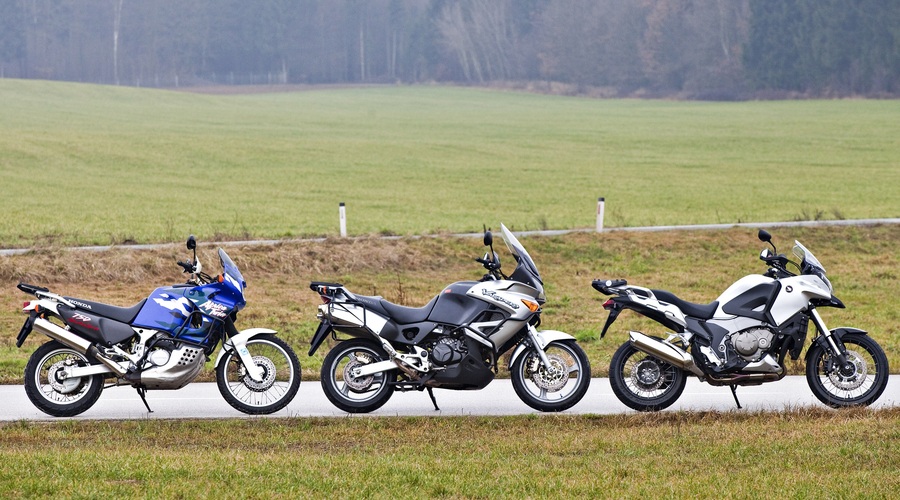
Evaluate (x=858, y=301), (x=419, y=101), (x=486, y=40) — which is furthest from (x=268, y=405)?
(x=486, y=40)

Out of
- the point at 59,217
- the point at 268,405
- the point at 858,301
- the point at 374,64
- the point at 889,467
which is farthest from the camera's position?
the point at 374,64

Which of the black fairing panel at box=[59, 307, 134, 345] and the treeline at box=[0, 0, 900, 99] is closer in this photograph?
the black fairing panel at box=[59, 307, 134, 345]

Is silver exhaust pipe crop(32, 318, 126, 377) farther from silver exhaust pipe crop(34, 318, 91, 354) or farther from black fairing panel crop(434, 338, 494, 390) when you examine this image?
black fairing panel crop(434, 338, 494, 390)

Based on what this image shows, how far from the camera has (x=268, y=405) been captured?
944cm

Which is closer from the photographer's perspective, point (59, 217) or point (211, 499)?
point (211, 499)

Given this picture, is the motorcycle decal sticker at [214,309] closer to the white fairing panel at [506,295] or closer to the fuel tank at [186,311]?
the fuel tank at [186,311]

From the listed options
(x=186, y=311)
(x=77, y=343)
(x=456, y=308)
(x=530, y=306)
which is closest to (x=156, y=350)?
(x=186, y=311)

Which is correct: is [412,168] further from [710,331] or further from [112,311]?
[710,331]

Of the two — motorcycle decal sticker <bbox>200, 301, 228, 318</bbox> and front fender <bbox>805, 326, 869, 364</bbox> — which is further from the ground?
motorcycle decal sticker <bbox>200, 301, 228, 318</bbox>

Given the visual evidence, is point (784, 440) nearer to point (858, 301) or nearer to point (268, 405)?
point (268, 405)

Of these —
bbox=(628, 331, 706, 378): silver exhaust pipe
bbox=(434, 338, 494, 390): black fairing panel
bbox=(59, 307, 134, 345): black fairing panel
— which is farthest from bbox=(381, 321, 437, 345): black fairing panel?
bbox=(59, 307, 134, 345): black fairing panel

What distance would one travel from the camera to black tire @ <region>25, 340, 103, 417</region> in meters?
9.30

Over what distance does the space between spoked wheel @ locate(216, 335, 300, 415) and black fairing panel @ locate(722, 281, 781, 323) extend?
3573 mm

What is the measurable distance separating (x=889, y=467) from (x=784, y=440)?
0.91 m
